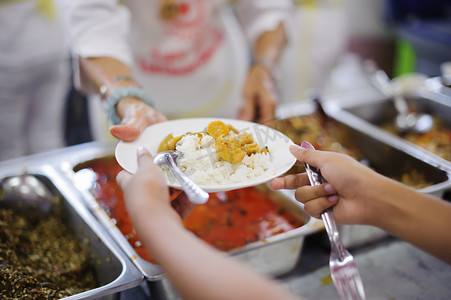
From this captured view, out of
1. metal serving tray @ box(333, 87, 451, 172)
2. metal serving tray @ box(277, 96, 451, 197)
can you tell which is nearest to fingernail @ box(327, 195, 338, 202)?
metal serving tray @ box(277, 96, 451, 197)

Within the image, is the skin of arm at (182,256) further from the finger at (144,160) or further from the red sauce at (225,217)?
the red sauce at (225,217)

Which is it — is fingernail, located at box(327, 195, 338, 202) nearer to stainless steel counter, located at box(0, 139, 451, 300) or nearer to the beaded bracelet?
stainless steel counter, located at box(0, 139, 451, 300)

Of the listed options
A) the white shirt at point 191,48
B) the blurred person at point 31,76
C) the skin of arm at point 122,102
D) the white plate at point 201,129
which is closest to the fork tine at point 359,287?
the white plate at point 201,129

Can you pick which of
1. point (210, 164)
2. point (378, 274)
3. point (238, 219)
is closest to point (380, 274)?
point (378, 274)

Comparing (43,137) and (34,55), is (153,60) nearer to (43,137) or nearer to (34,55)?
(34,55)

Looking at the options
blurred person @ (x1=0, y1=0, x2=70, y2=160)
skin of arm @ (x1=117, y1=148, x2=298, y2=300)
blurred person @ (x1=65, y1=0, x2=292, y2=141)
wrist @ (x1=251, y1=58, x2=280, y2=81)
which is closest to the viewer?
skin of arm @ (x1=117, y1=148, x2=298, y2=300)

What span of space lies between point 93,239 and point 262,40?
1324mm

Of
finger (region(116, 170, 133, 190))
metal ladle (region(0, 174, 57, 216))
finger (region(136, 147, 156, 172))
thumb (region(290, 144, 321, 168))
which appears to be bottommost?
metal ladle (region(0, 174, 57, 216))

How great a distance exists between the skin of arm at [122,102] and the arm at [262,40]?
53 centimetres

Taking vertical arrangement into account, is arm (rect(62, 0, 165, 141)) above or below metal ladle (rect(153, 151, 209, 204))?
above

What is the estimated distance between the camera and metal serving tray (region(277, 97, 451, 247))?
1408mm

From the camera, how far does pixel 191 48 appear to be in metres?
2.23

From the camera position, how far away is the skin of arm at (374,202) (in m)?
0.92

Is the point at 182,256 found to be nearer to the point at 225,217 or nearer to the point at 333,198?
the point at 333,198
